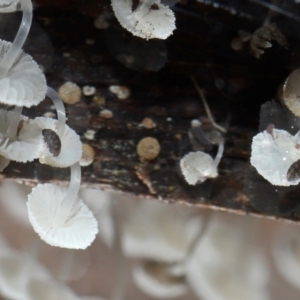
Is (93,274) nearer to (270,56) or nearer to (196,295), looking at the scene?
(196,295)

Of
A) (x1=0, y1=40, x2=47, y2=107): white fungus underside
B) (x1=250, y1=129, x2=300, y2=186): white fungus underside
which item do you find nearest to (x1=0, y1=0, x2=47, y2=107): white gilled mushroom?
(x1=0, y1=40, x2=47, y2=107): white fungus underside

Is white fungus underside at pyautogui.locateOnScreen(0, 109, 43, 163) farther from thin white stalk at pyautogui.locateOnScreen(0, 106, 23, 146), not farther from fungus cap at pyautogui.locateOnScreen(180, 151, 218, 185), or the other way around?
fungus cap at pyautogui.locateOnScreen(180, 151, 218, 185)

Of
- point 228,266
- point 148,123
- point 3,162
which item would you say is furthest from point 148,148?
point 228,266

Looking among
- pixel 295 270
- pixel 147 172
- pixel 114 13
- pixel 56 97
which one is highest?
pixel 114 13

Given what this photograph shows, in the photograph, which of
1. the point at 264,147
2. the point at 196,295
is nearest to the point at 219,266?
the point at 196,295

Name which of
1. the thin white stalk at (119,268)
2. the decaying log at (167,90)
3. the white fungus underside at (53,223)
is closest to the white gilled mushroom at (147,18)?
the decaying log at (167,90)

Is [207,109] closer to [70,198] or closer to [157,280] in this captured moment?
[70,198]
